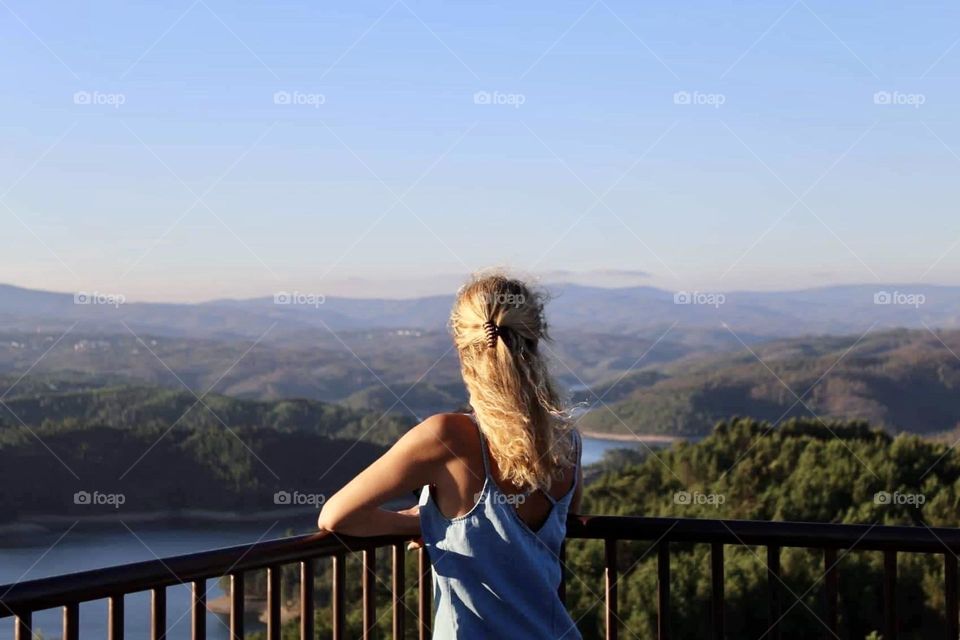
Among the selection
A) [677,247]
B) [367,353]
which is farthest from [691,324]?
[367,353]

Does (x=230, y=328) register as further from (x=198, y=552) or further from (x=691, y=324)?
(x=198, y=552)

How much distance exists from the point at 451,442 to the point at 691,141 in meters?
20.9

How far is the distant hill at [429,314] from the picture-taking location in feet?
78.9

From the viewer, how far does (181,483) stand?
17484mm

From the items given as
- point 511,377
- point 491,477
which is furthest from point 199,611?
point 511,377

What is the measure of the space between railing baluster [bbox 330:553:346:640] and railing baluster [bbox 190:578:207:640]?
456 millimetres

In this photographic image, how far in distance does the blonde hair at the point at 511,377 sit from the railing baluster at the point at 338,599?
26.4 inches

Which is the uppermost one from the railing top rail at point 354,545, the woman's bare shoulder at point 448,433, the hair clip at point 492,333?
the hair clip at point 492,333

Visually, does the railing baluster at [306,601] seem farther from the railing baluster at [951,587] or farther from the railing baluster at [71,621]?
the railing baluster at [951,587]

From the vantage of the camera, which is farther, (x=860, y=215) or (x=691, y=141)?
(x=860, y=215)

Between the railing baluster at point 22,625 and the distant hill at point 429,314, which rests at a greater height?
the distant hill at point 429,314

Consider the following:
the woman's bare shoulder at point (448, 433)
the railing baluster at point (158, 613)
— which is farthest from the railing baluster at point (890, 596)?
the railing baluster at point (158, 613)

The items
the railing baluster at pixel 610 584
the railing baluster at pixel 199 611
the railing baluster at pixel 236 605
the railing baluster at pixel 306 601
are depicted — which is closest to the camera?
the railing baluster at pixel 199 611

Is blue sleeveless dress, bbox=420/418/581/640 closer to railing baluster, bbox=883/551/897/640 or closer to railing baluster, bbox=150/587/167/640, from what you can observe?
railing baluster, bbox=150/587/167/640
